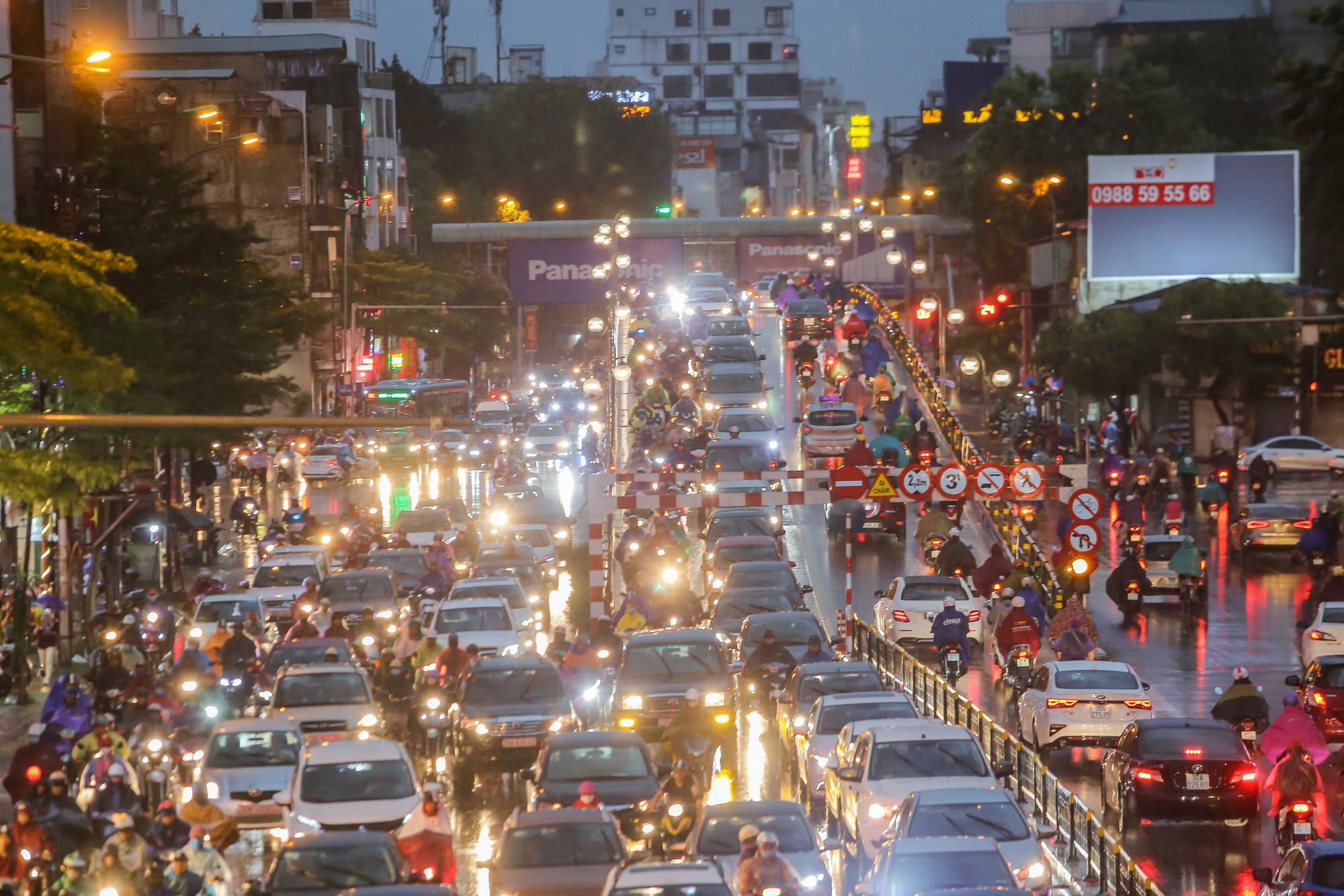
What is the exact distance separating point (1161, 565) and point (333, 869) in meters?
24.5

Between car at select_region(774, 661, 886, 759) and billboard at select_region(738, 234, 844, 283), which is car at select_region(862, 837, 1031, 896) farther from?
billboard at select_region(738, 234, 844, 283)

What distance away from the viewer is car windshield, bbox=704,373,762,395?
54.5 m

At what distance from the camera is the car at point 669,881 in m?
14.6

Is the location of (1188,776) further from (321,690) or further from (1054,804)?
(321,690)

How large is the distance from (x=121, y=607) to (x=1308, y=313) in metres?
47.1

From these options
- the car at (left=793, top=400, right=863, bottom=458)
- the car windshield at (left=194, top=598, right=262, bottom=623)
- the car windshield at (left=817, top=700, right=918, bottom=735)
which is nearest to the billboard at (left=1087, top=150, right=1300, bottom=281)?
the car at (left=793, top=400, right=863, bottom=458)

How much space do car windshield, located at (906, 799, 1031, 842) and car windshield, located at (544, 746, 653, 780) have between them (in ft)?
14.7

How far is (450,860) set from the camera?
17.8m

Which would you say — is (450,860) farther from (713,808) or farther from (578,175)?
(578,175)

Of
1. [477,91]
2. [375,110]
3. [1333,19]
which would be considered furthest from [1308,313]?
[477,91]

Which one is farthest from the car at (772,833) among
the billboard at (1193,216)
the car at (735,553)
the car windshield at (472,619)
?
the billboard at (1193,216)

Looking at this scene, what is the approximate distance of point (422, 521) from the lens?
149 ft

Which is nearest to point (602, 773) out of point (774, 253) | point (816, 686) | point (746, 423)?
point (816, 686)

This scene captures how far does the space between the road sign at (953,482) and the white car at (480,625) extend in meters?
7.75
